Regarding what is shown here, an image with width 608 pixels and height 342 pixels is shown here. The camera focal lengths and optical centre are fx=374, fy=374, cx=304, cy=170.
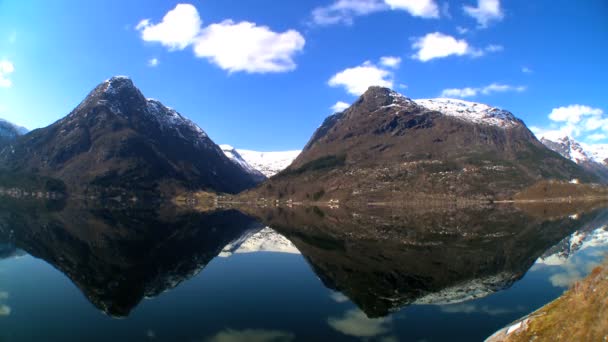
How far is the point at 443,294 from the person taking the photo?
125ft

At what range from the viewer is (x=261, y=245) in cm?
8144

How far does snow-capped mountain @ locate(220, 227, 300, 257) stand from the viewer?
7300cm

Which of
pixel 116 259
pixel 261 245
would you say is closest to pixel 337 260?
pixel 261 245

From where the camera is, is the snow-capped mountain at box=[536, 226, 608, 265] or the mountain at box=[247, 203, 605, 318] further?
the snow-capped mountain at box=[536, 226, 608, 265]

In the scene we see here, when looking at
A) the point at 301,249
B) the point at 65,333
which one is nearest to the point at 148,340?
the point at 65,333

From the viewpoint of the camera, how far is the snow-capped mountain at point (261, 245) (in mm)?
73000

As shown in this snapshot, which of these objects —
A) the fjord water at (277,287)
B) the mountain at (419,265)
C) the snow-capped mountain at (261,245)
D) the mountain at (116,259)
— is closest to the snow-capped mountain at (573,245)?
the fjord water at (277,287)

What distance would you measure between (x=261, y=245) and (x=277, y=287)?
37.9 metres

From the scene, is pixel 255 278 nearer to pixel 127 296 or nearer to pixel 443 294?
pixel 127 296

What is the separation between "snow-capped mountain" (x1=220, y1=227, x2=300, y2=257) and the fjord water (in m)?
0.80

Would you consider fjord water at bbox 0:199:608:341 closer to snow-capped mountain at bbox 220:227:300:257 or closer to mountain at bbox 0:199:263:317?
mountain at bbox 0:199:263:317

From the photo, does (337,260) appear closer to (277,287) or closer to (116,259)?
(277,287)

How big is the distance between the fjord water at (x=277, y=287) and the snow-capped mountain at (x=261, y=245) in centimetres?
80

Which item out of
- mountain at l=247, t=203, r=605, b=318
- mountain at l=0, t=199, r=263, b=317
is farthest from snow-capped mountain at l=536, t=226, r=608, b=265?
mountain at l=0, t=199, r=263, b=317
